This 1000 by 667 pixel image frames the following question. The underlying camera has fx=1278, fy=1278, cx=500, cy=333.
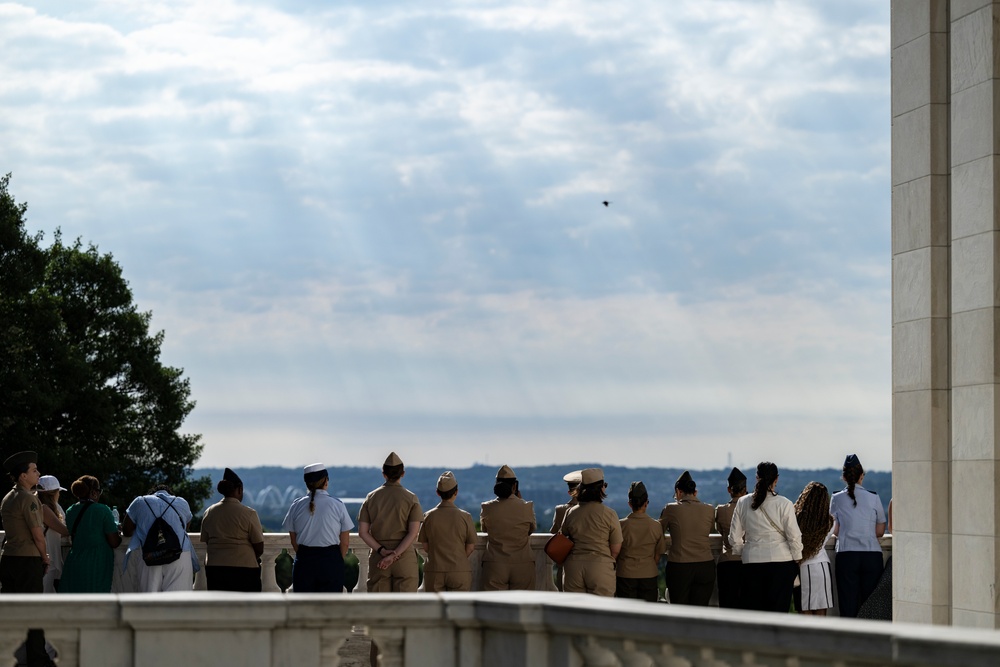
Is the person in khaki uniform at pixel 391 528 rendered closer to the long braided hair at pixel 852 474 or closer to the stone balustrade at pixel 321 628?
the long braided hair at pixel 852 474

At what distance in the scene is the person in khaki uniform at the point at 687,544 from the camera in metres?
14.2

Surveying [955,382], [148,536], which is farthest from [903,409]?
[148,536]

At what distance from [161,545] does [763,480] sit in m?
6.36

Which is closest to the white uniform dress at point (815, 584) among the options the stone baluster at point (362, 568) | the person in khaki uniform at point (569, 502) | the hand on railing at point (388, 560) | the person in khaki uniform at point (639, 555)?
the person in khaki uniform at point (639, 555)

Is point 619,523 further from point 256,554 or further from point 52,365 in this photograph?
point 52,365

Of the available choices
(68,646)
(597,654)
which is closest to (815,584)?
(597,654)

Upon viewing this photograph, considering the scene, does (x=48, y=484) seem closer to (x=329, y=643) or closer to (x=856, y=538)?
(x=329, y=643)

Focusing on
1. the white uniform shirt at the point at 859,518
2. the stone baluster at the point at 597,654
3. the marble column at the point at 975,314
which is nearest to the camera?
the stone baluster at the point at 597,654

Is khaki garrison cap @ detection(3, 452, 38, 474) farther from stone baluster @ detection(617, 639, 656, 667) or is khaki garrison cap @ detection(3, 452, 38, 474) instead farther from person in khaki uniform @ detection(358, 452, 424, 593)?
stone baluster @ detection(617, 639, 656, 667)

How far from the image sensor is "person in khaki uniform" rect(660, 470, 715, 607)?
14.2 metres

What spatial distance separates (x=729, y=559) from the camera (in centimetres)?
1488

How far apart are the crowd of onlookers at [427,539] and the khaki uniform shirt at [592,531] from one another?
0.04ft

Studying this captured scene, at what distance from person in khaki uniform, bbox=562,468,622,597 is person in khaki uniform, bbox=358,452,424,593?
1635 millimetres

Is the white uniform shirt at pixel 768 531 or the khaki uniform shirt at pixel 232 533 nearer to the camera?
the white uniform shirt at pixel 768 531
